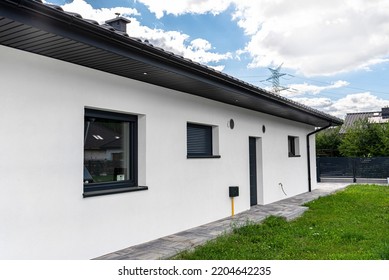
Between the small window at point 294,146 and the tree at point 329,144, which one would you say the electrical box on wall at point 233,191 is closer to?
the small window at point 294,146

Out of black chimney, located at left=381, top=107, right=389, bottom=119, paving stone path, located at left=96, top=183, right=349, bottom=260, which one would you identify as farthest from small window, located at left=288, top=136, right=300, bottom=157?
black chimney, located at left=381, top=107, right=389, bottom=119

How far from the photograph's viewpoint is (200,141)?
694cm

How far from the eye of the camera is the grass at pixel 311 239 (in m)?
4.43

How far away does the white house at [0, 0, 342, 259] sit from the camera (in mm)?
3439

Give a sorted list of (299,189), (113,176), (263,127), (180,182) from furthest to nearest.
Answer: (299,189)
(263,127)
(180,182)
(113,176)

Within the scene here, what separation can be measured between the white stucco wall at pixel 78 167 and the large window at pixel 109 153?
15cm

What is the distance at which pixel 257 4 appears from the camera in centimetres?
674

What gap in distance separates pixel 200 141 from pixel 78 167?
3222mm

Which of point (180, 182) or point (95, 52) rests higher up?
→ point (95, 52)

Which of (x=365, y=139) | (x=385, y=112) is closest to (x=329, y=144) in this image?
(x=365, y=139)

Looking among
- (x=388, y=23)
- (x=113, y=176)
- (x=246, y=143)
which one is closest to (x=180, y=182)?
(x=113, y=176)

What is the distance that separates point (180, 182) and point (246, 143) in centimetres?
298

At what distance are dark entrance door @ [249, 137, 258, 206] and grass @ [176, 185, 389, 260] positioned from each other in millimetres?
1633

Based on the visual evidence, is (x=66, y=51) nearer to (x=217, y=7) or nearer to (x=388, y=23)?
(x=217, y=7)
